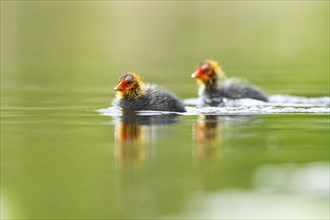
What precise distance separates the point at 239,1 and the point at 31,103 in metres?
56.2

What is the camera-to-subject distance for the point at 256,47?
33500 mm

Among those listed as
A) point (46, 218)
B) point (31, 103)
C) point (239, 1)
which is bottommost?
point (46, 218)

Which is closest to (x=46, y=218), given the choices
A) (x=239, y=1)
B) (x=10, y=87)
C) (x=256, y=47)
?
(x=10, y=87)

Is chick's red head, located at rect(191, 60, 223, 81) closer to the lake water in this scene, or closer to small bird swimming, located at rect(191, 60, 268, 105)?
small bird swimming, located at rect(191, 60, 268, 105)

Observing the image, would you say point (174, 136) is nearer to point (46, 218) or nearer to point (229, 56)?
point (46, 218)

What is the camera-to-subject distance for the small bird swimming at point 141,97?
13.8 m

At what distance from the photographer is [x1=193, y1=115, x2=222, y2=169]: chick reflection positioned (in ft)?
32.3

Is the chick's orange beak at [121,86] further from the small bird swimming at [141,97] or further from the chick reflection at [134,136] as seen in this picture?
the chick reflection at [134,136]

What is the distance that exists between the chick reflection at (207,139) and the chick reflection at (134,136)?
0.46m

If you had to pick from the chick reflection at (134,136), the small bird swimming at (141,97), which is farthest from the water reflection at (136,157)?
the small bird swimming at (141,97)

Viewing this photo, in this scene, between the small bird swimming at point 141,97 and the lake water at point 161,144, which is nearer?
the lake water at point 161,144

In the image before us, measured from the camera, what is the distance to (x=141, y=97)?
46.1 ft

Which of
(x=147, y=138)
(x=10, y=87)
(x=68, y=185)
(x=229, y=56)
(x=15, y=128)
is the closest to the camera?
(x=68, y=185)

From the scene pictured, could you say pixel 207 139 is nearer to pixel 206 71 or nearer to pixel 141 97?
pixel 141 97
